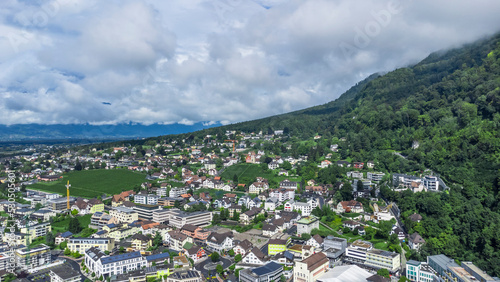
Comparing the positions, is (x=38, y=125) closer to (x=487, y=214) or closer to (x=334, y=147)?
(x=334, y=147)

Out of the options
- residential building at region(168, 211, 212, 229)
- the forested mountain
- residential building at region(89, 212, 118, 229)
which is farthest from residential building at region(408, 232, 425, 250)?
residential building at region(89, 212, 118, 229)

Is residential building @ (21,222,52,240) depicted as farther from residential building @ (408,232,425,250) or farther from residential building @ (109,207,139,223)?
residential building @ (408,232,425,250)

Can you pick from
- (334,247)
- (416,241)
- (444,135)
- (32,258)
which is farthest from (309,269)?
(444,135)

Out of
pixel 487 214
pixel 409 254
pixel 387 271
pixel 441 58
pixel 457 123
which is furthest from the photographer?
pixel 441 58

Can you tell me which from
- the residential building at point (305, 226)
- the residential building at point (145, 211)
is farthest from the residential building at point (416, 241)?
the residential building at point (145, 211)

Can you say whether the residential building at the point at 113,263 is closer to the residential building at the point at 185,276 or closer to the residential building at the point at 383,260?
the residential building at the point at 185,276

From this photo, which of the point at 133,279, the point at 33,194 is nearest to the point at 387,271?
the point at 133,279
